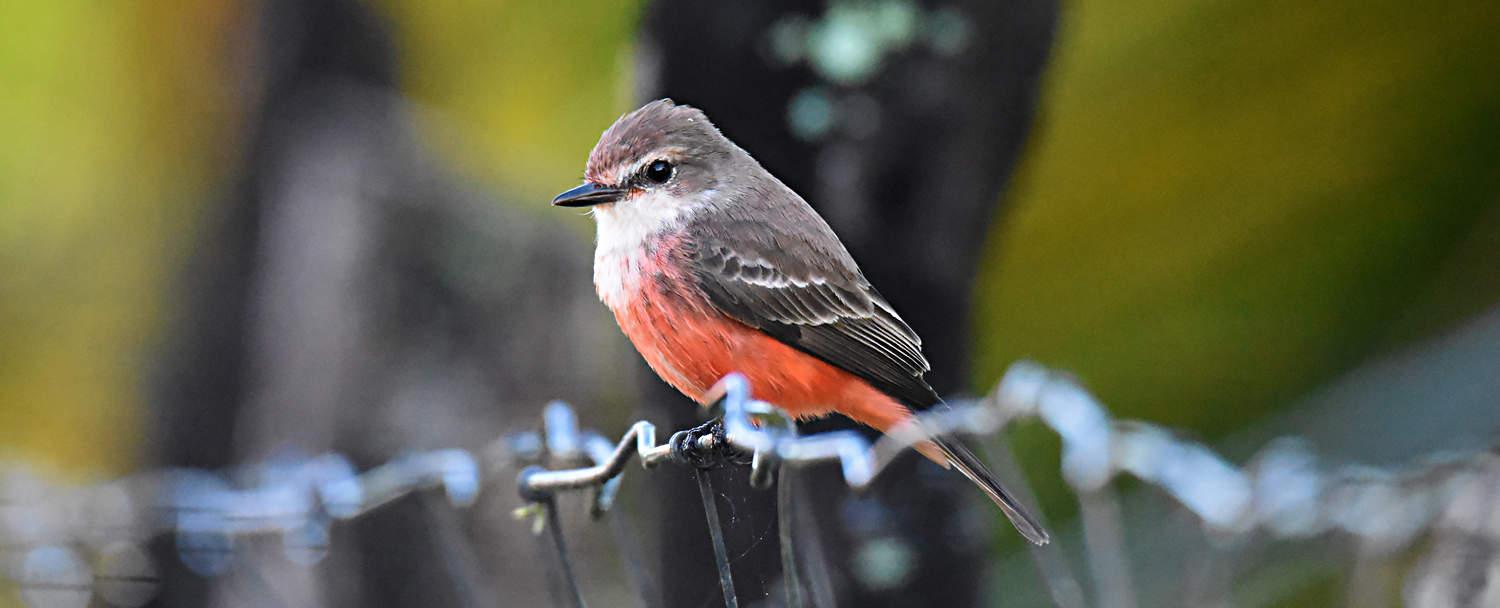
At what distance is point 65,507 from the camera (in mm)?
3371

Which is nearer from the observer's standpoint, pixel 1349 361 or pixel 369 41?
pixel 1349 361

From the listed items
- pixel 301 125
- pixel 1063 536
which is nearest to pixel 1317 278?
pixel 1063 536

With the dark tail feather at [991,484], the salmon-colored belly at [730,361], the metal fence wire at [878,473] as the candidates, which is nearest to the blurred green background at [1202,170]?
the metal fence wire at [878,473]

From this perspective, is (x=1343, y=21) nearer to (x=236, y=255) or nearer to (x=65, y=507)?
(x=65, y=507)

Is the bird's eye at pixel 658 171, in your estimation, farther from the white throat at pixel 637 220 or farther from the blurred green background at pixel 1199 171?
the blurred green background at pixel 1199 171

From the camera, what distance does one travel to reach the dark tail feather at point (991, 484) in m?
1.71

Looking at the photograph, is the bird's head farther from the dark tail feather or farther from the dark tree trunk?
the dark tree trunk

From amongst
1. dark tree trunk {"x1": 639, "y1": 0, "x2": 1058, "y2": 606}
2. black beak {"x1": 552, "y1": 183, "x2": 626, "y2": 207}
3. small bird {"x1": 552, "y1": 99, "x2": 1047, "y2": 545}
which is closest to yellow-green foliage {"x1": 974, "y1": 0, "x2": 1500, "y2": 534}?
dark tree trunk {"x1": 639, "y1": 0, "x2": 1058, "y2": 606}

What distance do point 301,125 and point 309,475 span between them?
2.92 m

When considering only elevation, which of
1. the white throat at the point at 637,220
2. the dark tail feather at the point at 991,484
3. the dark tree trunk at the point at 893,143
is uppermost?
the dark tree trunk at the point at 893,143

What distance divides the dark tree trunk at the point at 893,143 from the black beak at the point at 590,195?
0.88 metres

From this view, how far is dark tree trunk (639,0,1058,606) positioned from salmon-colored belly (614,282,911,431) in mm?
736

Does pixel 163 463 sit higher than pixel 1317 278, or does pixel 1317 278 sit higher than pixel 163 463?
pixel 163 463

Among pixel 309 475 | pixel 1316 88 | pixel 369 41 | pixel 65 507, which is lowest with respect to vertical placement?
pixel 309 475
